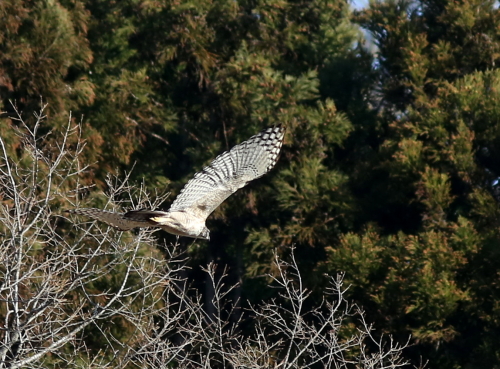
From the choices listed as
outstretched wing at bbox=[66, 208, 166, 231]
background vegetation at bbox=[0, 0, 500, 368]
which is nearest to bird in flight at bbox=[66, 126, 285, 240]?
outstretched wing at bbox=[66, 208, 166, 231]

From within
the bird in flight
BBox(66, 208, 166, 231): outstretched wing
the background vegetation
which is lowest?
the background vegetation

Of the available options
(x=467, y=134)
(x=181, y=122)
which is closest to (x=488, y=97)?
(x=467, y=134)

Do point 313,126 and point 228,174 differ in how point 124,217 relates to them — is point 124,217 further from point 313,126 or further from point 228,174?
point 313,126

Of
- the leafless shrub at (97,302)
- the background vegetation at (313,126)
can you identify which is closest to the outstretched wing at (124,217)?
the leafless shrub at (97,302)

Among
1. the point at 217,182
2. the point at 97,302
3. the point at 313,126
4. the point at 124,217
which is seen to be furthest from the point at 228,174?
the point at 313,126

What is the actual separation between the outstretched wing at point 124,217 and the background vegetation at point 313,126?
5.55 meters

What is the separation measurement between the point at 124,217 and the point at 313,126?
8757 mm

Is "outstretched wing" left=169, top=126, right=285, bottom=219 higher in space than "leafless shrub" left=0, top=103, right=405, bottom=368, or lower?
higher

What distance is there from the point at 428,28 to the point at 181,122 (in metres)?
4.39

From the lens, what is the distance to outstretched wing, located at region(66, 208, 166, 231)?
7.53 meters

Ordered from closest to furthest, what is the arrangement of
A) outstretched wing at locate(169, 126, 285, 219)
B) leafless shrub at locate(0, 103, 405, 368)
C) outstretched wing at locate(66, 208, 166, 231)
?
outstretched wing at locate(66, 208, 166, 231)
leafless shrub at locate(0, 103, 405, 368)
outstretched wing at locate(169, 126, 285, 219)

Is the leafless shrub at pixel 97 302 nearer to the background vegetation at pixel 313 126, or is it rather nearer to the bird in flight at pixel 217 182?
the bird in flight at pixel 217 182

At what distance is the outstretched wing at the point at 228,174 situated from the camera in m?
9.21

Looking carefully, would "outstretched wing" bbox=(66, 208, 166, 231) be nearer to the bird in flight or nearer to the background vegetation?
the bird in flight
